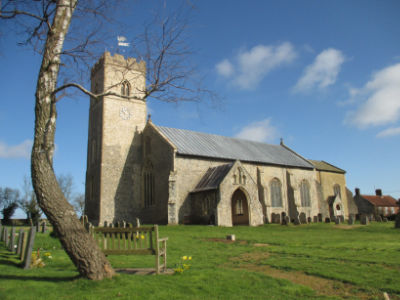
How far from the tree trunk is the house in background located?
59.7 metres

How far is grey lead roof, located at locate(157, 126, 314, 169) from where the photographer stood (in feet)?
97.8

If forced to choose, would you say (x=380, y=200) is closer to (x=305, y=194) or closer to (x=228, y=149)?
(x=305, y=194)

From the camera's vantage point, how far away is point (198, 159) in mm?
28781

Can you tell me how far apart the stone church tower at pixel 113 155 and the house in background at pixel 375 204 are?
4549 centimetres

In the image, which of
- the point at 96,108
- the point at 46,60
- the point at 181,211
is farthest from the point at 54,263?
the point at 96,108

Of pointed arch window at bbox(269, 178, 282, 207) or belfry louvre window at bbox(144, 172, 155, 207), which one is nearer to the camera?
belfry louvre window at bbox(144, 172, 155, 207)

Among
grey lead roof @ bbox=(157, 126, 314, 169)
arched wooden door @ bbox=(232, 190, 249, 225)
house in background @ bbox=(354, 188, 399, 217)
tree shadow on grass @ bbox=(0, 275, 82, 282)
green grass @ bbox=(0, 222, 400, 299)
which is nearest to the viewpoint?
green grass @ bbox=(0, 222, 400, 299)

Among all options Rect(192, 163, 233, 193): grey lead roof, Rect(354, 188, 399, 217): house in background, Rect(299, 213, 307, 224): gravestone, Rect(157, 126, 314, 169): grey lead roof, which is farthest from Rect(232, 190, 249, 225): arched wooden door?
Rect(354, 188, 399, 217): house in background

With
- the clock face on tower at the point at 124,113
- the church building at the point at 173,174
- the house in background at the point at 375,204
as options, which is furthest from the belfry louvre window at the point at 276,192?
the house in background at the point at 375,204

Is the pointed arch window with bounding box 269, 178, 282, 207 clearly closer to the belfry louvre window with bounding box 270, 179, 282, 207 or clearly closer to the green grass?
the belfry louvre window with bounding box 270, 179, 282, 207

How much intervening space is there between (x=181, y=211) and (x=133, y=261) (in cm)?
1722

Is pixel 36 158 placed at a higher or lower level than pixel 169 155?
lower

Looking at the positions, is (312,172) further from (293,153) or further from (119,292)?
(119,292)

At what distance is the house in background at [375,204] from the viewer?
187ft
